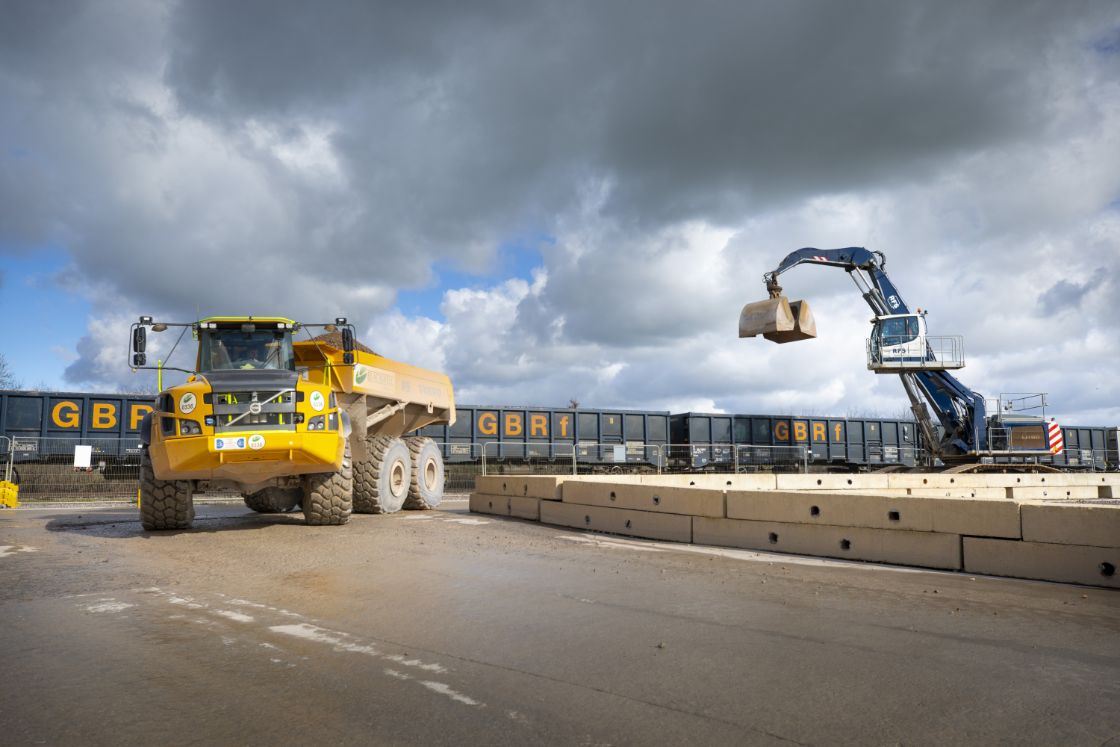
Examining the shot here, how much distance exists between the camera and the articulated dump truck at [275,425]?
8.88 metres

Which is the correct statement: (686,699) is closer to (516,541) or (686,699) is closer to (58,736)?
(58,736)

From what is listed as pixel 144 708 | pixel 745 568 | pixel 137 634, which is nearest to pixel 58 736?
pixel 144 708

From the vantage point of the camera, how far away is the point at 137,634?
4707 mm

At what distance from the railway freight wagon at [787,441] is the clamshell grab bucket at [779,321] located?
32.8ft

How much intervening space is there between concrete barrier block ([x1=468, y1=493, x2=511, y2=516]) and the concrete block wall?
0.04m

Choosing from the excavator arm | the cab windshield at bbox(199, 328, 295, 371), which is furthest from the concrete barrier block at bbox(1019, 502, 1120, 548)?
the excavator arm

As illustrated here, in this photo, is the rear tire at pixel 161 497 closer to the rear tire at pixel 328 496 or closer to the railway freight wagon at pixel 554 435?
the rear tire at pixel 328 496

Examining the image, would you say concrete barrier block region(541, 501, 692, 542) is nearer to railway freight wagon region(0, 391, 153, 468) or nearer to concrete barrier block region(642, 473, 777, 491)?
concrete barrier block region(642, 473, 777, 491)

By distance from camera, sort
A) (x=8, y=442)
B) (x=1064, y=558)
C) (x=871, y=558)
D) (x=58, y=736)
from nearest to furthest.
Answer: (x=58, y=736), (x=1064, y=558), (x=871, y=558), (x=8, y=442)

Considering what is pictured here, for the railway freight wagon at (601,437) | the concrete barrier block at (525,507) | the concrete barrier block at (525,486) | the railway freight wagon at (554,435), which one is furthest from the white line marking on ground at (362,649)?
the railway freight wagon at (601,437)

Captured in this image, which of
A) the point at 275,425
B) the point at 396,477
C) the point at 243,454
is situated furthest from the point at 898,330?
the point at 243,454

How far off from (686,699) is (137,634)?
361 cm

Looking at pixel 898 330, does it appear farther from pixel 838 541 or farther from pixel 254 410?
pixel 254 410

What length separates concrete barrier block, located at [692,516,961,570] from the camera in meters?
7.64
